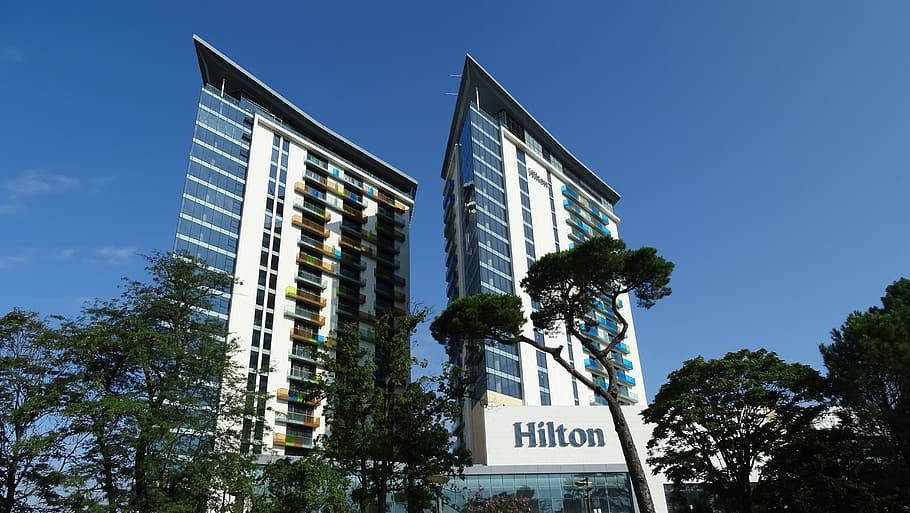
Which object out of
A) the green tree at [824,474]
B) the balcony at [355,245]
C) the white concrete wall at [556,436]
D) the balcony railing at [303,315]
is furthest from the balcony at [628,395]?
the green tree at [824,474]

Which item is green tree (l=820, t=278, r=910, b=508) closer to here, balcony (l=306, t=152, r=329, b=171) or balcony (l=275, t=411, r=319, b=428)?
balcony (l=275, t=411, r=319, b=428)

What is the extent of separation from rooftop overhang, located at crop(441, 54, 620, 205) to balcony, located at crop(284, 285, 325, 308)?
31.4m

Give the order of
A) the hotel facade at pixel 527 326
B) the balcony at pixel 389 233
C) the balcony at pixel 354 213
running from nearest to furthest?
the hotel facade at pixel 527 326, the balcony at pixel 354 213, the balcony at pixel 389 233

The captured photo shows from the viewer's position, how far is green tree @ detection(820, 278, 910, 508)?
2620cm

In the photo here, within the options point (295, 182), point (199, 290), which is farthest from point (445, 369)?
point (295, 182)

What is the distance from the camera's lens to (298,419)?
5941 cm

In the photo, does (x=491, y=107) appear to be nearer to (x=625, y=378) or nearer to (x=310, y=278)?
(x=310, y=278)

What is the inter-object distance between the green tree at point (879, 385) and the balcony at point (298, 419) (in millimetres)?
46385

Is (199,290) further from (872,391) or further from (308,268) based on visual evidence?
(308,268)

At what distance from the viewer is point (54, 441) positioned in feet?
78.8

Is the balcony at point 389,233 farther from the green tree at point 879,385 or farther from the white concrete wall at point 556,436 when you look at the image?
the green tree at point 879,385

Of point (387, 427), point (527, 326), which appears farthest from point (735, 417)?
point (527, 326)

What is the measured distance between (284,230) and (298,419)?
22.1m

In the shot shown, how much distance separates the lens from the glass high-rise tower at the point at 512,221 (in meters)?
64.8
